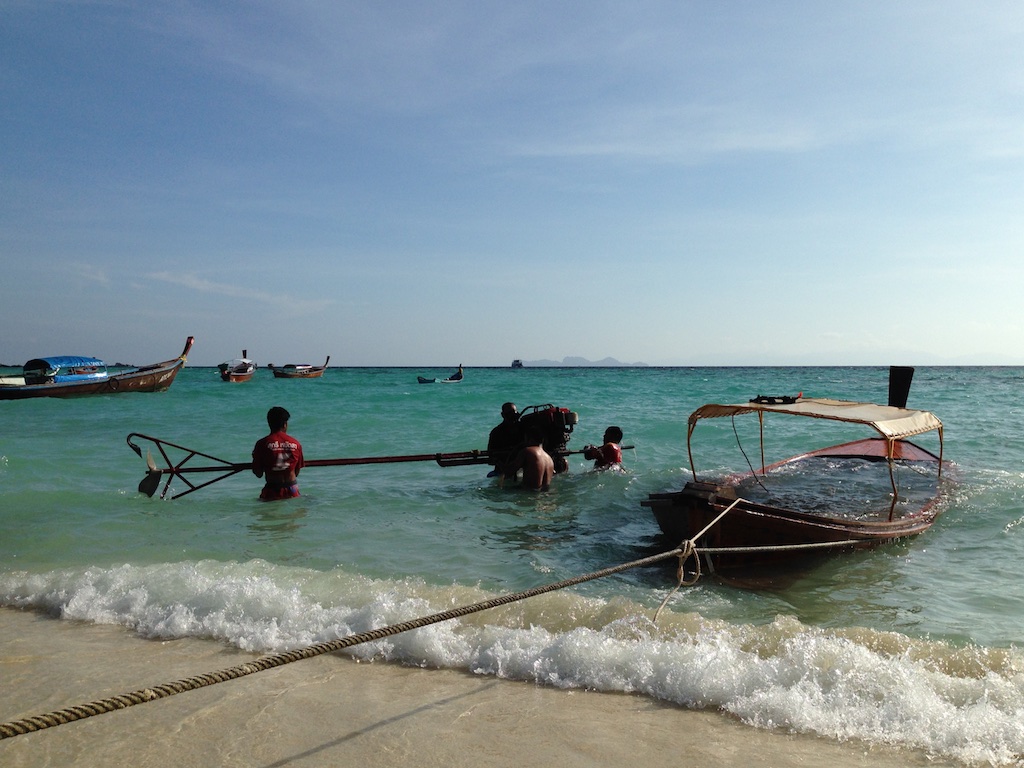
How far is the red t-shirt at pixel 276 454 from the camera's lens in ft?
29.2

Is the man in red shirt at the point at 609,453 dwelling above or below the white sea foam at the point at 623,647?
above

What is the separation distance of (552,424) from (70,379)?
29156 mm

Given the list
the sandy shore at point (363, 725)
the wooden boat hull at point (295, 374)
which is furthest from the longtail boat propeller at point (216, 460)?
the wooden boat hull at point (295, 374)

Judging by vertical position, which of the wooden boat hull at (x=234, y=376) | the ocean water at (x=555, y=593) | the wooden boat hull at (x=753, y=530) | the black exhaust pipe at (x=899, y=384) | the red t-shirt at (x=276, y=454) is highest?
the black exhaust pipe at (x=899, y=384)

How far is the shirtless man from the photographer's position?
10.2 m

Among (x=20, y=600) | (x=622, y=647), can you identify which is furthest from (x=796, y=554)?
(x=20, y=600)

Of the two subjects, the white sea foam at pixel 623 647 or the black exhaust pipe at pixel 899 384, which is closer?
the white sea foam at pixel 623 647

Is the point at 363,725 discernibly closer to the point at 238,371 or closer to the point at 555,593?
the point at 555,593

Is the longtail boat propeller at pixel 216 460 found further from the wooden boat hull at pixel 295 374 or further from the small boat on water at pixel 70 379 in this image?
the wooden boat hull at pixel 295 374

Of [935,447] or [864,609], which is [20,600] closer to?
[864,609]

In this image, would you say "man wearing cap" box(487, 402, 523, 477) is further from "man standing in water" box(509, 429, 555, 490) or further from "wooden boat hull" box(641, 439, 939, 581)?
"wooden boat hull" box(641, 439, 939, 581)

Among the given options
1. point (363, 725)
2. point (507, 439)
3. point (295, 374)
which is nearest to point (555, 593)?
point (363, 725)

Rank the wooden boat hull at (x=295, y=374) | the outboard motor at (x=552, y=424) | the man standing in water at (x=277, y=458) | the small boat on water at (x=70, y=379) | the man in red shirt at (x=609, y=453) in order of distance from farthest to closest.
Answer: the wooden boat hull at (x=295, y=374) < the small boat on water at (x=70, y=379) < the man in red shirt at (x=609, y=453) < the outboard motor at (x=552, y=424) < the man standing in water at (x=277, y=458)

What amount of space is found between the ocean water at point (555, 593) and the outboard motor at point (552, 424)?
694 millimetres
